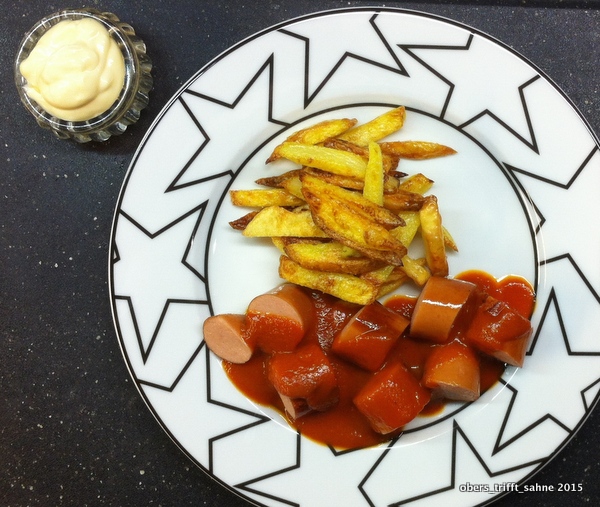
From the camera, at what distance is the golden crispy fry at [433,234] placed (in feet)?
6.31

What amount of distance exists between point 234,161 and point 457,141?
0.94 meters

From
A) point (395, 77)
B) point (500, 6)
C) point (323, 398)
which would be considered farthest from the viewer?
point (500, 6)

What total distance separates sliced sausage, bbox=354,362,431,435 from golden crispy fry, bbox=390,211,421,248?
490 millimetres

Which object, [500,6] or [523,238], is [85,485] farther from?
[500,6]

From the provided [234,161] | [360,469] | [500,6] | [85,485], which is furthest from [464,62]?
[85,485]

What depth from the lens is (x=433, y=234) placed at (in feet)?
6.37

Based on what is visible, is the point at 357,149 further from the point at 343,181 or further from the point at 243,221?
the point at 243,221

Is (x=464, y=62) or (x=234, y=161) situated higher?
(x=464, y=62)

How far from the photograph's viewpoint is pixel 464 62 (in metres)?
2.11

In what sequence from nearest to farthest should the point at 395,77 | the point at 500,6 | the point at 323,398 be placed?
the point at 323,398 → the point at 395,77 → the point at 500,6

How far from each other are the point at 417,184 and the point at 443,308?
0.49 meters

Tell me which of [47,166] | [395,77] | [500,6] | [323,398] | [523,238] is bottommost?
[323,398]

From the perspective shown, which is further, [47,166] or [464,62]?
[47,166]

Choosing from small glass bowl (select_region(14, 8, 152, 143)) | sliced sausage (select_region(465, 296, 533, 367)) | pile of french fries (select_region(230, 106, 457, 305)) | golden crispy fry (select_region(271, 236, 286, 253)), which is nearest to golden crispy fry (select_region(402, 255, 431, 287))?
pile of french fries (select_region(230, 106, 457, 305))
